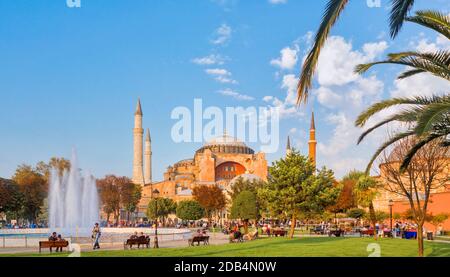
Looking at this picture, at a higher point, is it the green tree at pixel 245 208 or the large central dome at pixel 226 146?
the large central dome at pixel 226 146

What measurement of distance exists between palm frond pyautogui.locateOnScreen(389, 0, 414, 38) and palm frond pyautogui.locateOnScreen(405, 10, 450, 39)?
125 centimetres

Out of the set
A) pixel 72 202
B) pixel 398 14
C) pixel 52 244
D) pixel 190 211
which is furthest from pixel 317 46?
pixel 190 211

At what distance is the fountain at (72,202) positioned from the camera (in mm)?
42375

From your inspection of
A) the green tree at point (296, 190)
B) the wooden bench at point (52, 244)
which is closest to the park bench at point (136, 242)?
the wooden bench at point (52, 244)

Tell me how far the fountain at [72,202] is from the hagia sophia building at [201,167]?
39.2m

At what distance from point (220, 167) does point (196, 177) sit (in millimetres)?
5465

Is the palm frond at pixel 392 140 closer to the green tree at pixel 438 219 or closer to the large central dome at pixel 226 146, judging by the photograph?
the green tree at pixel 438 219

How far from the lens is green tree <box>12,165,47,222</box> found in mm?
52969

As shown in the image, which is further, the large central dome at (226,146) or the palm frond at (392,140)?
the large central dome at (226,146)

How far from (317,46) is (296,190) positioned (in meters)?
21.0

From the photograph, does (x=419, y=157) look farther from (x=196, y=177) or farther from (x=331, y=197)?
(x=196, y=177)

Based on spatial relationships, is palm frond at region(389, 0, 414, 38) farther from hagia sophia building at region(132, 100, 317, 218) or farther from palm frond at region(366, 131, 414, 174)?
hagia sophia building at region(132, 100, 317, 218)

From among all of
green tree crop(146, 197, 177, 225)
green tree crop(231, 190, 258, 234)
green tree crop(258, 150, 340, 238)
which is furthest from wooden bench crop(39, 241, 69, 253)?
green tree crop(146, 197, 177, 225)
